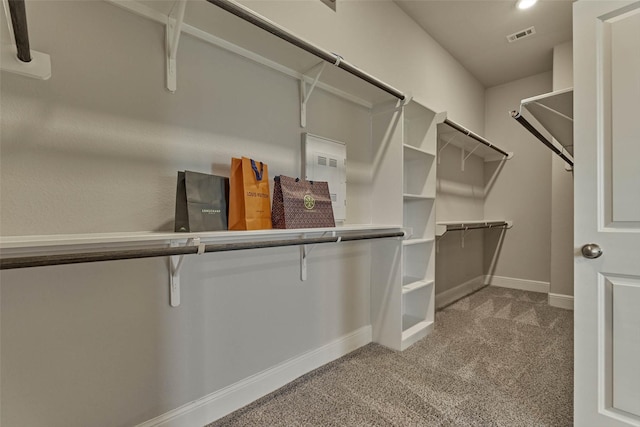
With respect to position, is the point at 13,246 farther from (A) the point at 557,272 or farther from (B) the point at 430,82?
(A) the point at 557,272

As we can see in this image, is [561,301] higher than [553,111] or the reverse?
the reverse

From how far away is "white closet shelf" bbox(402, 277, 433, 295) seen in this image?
2262 mm

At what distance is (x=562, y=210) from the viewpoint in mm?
3246

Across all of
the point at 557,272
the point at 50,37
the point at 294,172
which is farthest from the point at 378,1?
the point at 557,272

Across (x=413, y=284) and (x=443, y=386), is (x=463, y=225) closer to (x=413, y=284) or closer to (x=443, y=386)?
(x=413, y=284)

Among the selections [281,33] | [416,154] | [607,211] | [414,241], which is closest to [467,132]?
[416,154]

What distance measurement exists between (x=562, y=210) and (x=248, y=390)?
3668mm

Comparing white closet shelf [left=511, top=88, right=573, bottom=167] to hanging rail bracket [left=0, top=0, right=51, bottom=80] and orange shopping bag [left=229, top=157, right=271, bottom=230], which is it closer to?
orange shopping bag [left=229, top=157, right=271, bottom=230]

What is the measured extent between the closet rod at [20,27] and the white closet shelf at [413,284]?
229cm

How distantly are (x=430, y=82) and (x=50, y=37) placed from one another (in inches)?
118

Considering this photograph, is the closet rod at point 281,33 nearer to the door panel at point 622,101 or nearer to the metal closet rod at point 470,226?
the door panel at point 622,101

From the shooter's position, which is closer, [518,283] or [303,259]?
[303,259]

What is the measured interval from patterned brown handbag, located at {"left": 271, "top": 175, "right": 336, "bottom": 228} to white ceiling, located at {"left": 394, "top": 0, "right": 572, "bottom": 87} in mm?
2087

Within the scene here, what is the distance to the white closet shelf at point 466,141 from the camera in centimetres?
268
